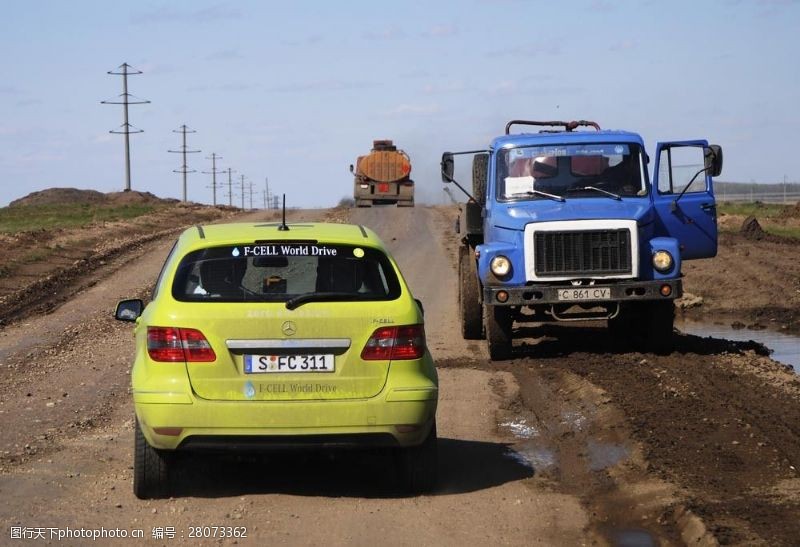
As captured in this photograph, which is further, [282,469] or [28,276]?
[28,276]

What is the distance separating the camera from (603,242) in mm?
13711

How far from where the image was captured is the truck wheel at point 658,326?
46.2 ft

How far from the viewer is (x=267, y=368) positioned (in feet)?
23.5

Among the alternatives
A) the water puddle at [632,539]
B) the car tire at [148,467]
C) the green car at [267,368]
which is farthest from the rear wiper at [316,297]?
the water puddle at [632,539]

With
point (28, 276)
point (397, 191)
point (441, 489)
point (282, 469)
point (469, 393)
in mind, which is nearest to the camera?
point (441, 489)

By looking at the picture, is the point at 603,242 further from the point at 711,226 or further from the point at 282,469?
the point at 282,469

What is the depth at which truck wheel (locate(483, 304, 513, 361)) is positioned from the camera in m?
14.1

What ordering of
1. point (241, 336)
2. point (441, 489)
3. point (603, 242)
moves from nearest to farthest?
point (241, 336)
point (441, 489)
point (603, 242)

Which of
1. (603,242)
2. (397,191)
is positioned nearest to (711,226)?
(603,242)

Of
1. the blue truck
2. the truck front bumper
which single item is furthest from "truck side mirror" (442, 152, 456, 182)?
the truck front bumper

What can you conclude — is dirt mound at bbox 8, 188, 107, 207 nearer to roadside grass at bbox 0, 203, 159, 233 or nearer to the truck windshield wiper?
roadside grass at bbox 0, 203, 159, 233

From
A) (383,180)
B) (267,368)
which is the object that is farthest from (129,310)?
(383,180)

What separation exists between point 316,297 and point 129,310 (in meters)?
1.65

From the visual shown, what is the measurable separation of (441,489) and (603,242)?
20.9 ft
